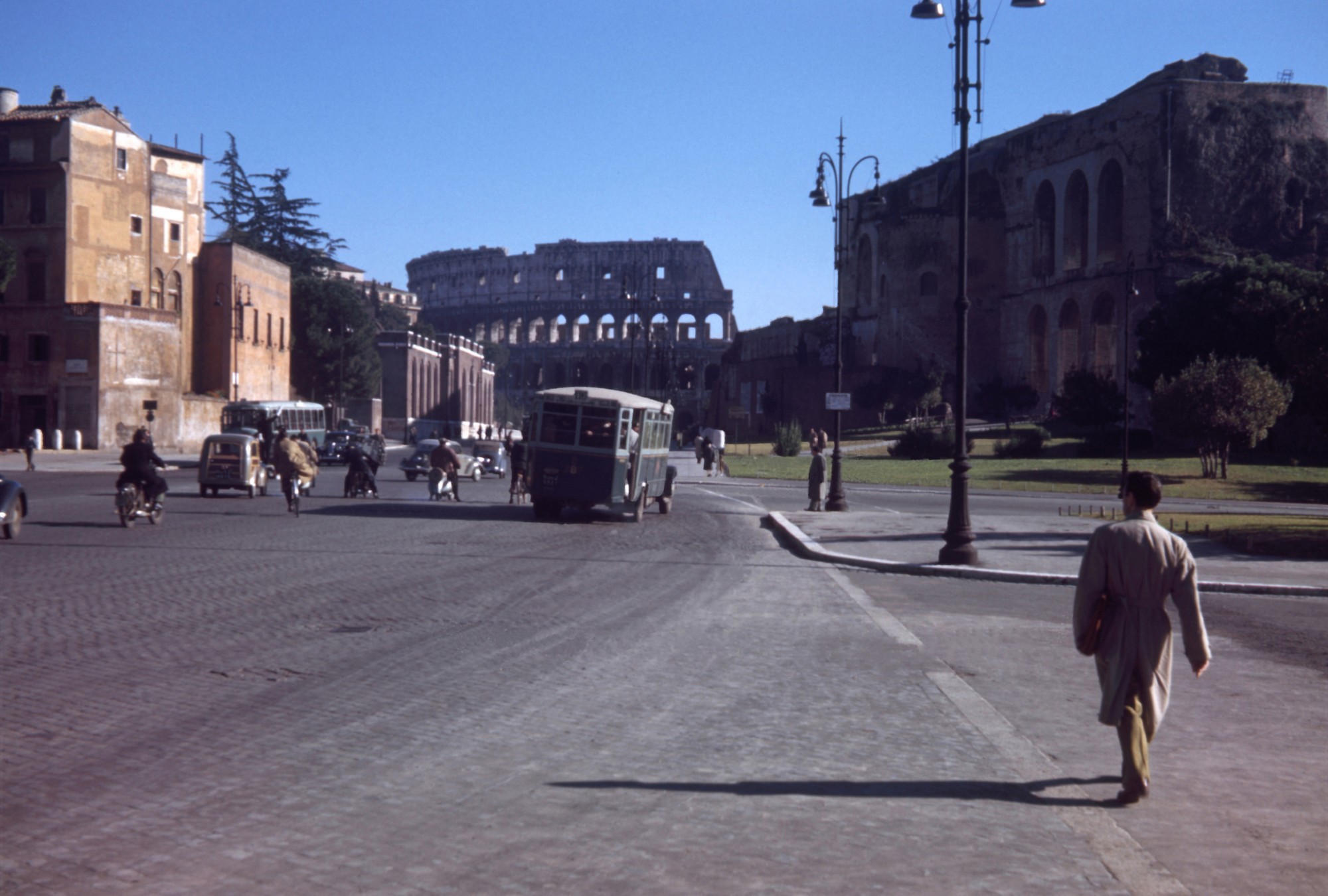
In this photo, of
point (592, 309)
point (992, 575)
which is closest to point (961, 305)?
point (992, 575)

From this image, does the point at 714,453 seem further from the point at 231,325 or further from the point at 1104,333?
the point at 1104,333

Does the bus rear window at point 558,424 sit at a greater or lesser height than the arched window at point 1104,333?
lesser

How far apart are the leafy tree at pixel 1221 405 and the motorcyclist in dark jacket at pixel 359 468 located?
1345 inches

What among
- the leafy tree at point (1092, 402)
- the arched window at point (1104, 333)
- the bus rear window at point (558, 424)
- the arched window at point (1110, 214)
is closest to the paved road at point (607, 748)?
the bus rear window at point (558, 424)

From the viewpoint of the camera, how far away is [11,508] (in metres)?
18.8

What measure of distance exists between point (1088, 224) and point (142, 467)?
244 ft

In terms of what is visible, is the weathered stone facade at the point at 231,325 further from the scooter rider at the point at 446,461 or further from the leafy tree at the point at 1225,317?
the leafy tree at the point at 1225,317

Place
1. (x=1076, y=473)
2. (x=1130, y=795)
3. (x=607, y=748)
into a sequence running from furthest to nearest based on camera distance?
(x=1076, y=473)
(x=607, y=748)
(x=1130, y=795)

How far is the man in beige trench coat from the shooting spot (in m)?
5.66

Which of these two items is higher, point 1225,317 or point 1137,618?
point 1225,317

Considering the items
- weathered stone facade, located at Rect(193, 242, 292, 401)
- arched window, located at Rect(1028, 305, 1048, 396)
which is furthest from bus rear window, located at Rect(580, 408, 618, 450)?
arched window, located at Rect(1028, 305, 1048, 396)

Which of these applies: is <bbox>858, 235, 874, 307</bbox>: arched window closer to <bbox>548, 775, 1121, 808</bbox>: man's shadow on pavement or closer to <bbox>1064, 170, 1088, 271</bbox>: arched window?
<bbox>1064, 170, 1088, 271</bbox>: arched window

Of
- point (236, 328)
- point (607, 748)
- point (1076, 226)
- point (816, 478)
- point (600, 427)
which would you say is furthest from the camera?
point (1076, 226)

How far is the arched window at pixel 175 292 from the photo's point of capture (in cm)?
6731
